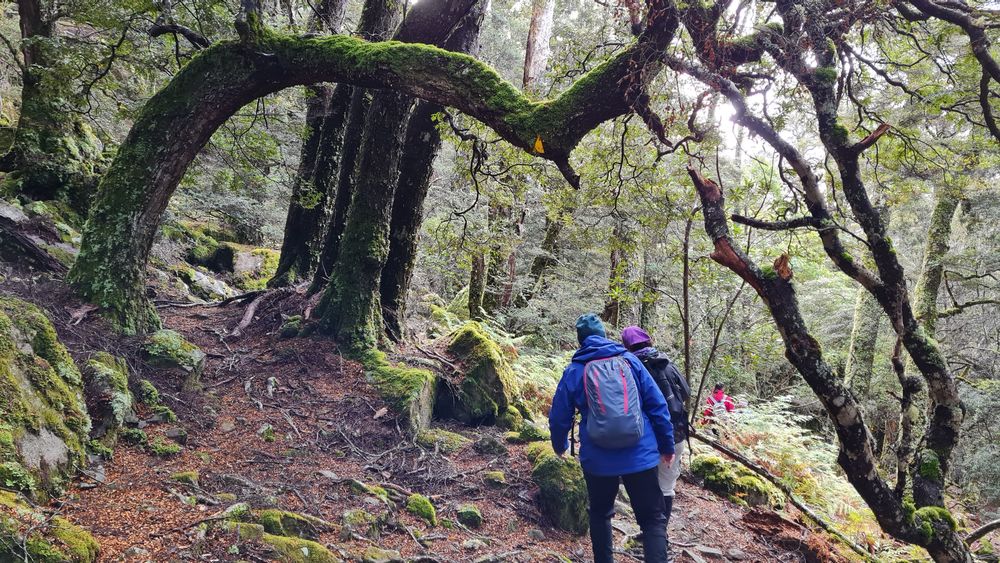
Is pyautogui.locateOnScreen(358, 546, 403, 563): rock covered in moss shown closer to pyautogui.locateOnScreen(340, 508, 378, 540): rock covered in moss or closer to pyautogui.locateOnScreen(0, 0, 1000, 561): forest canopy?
pyautogui.locateOnScreen(340, 508, 378, 540): rock covered in moss

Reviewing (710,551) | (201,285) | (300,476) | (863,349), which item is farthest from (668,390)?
(863,349)

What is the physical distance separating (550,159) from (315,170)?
19.4 feet

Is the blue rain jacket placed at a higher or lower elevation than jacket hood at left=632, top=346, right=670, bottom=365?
lower

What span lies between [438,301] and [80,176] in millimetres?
8482

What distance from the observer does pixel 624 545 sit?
5.58m

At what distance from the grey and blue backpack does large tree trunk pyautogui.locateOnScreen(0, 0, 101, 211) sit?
28.1ft

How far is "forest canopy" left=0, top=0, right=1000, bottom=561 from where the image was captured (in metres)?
4.64

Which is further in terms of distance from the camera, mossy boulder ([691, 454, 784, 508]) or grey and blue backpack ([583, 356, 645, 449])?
mossy boulder ([691, 454, 784, 508])

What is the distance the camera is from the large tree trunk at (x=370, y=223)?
7172 millimetres

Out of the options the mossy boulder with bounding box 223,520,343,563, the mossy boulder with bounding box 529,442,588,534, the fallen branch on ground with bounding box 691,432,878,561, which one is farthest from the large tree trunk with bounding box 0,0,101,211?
the fallen branch on ground with bounding box 691,432,878,561

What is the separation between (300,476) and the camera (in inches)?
193

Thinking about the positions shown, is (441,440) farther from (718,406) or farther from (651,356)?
(718,406)

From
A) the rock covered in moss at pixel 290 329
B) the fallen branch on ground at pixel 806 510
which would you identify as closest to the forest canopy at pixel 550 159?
the rock covered in moss at pixel 290 329

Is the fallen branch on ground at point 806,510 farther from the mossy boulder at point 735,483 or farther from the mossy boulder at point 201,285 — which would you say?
the mossy boulder at point 201,285
